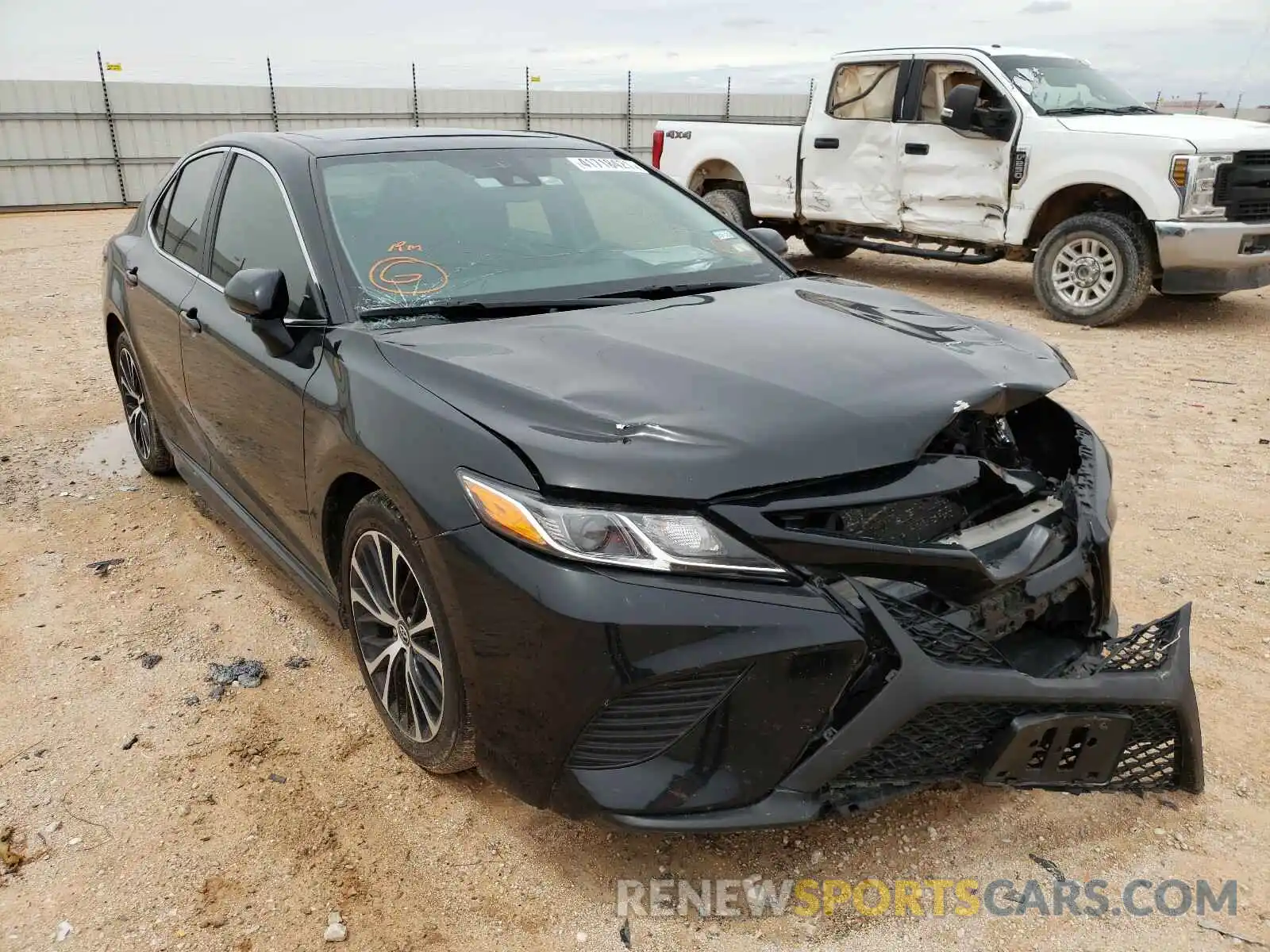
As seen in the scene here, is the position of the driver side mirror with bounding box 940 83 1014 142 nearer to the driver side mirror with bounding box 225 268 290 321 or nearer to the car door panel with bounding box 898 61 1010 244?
the car door panel with bounding box 898 61 1010 244

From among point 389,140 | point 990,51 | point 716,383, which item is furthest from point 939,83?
point 716,383

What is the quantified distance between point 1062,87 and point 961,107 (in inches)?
39.8

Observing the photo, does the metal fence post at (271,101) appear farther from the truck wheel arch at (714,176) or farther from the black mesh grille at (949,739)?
the black mesh grille at (949,739)

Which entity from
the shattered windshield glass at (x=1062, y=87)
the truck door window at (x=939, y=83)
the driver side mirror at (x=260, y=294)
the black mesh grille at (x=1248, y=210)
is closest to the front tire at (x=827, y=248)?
the truck door window at (x=939, y=83)

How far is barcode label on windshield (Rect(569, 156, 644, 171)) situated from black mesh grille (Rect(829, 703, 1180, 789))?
2486mm

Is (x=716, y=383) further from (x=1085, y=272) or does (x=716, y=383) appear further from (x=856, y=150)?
(x=856, y=150)

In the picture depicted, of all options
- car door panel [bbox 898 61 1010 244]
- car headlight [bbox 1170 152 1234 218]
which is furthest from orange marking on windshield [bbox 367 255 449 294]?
car door panel [bbox 898 61 1010 244]

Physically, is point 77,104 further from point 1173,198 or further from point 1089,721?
point 1089,721

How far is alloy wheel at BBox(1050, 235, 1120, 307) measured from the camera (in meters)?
7.86

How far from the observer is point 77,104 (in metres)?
19.4

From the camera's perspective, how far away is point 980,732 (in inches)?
79.7

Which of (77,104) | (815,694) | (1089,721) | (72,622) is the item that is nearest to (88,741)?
(72,622)

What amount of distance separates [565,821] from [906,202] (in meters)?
7.80

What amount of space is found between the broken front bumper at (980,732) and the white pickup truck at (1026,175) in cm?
479
